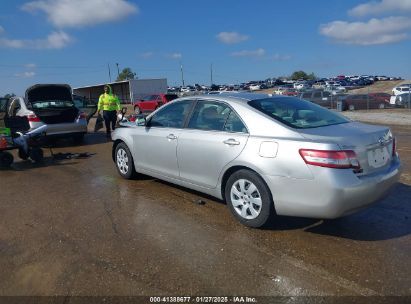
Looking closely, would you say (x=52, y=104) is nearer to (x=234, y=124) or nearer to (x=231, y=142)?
(x=234, y=124)

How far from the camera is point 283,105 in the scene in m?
4.77

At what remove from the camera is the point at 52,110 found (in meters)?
11.5

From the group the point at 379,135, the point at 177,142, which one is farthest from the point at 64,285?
the point at 379,135

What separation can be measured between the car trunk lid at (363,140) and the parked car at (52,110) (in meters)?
9.12

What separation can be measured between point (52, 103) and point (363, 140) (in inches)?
395

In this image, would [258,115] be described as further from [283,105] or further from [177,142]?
[177,142]

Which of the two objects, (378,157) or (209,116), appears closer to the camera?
(378,157)

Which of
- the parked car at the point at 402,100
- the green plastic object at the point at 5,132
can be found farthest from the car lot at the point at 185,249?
the parked car at the point at 402,100

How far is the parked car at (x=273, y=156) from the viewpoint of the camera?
Answer: 3.74 metres

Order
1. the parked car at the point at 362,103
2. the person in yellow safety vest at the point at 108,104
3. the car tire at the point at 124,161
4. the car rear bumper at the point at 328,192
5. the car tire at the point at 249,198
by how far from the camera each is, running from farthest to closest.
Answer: the parked car at the point at 362,103
the person in yellow safety vest at the point at 108,104
the car tire at the point at 124,161
the car tire at the point at 249,198
the car rear bumper at the point at 328,192

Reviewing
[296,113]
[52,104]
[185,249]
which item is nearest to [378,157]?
[296,113]

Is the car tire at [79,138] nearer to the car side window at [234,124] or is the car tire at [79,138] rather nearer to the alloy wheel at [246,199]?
the car side window at [234,124]

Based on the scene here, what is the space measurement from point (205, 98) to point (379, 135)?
2.21m

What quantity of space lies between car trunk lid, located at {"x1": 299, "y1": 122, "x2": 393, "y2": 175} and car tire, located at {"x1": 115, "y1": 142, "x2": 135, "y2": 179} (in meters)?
3.36
